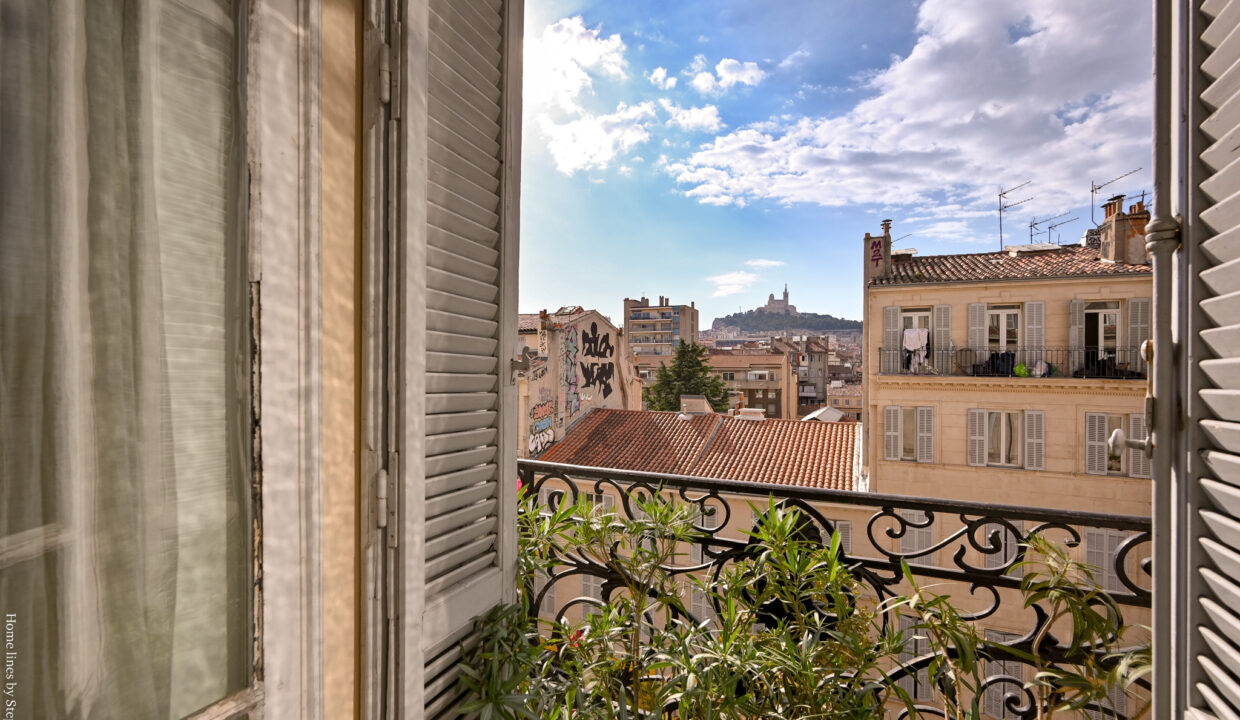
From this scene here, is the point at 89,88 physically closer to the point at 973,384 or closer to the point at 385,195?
the point at 385,195

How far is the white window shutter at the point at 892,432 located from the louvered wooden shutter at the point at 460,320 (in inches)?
405

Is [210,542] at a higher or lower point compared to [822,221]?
lower

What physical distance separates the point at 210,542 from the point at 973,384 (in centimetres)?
1152

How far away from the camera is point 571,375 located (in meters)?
11.4

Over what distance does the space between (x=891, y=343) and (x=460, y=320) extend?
1098cm

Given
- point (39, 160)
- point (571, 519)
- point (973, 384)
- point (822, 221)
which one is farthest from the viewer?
point (822, 221)

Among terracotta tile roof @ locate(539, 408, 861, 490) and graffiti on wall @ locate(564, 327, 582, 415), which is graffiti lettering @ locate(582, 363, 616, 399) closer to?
graffiti on wall @ locate(564, 327, 582, 415)

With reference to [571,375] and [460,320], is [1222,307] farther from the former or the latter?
[571,375]

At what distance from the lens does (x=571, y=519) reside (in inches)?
65.0

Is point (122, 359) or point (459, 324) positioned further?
point (459, 324)

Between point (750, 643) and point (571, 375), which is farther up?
point (571, 375)

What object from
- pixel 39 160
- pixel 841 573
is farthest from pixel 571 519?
pixel 39 160

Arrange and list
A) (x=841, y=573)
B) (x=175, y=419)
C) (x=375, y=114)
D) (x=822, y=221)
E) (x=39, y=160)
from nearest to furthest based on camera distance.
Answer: (x=39, y=160) < (x=175, y=419) < (x=375, y=114) < (x=841, y=573) < (x=822, y=221)

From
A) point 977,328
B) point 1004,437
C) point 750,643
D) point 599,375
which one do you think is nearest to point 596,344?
point 599,375
